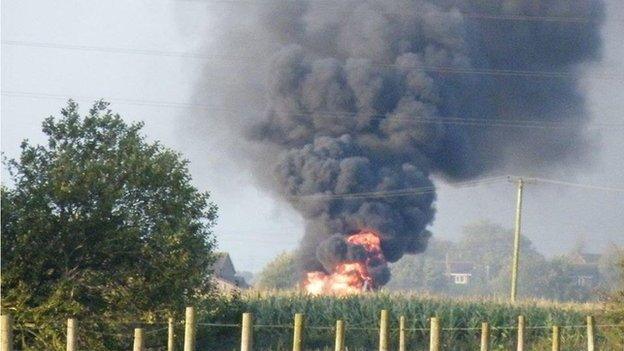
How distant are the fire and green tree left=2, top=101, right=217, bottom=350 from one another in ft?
131

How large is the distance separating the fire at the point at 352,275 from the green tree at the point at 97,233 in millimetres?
39803

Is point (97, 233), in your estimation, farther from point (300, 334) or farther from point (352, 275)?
point (352, 275)

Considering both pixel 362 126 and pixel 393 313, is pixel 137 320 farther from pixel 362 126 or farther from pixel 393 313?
pixel 362 126

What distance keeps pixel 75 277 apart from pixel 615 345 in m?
15.9

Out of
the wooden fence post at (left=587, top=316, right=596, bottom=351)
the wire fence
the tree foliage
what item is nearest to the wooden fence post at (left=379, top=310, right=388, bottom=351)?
the wire fence

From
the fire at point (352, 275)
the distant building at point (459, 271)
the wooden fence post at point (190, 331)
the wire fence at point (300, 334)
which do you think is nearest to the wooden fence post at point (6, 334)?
the wire fence at point (300, 334)

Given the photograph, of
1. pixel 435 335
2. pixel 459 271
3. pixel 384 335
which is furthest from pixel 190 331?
pixel 459 271

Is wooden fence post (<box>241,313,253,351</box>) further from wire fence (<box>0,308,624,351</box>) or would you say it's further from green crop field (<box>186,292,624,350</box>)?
green crop field (<box>186,292,624,350</box>)

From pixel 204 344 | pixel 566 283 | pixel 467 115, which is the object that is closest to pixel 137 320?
pixel 204 344

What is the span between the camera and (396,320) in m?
38.3

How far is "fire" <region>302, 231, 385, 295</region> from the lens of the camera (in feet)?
216

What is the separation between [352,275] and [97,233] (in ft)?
142

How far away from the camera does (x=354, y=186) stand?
223 feet

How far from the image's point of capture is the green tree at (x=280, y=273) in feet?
318
